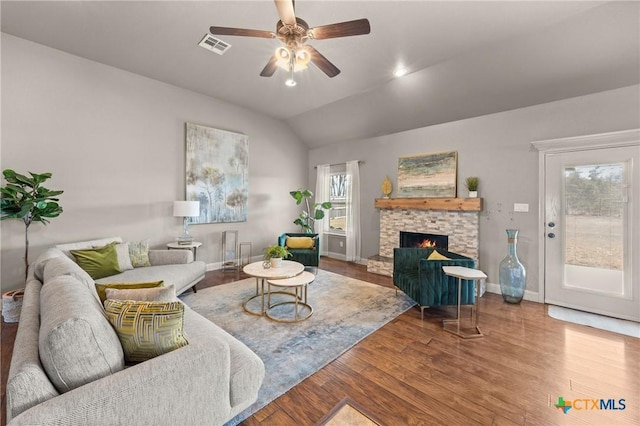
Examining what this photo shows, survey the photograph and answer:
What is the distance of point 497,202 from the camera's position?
4.09 metres

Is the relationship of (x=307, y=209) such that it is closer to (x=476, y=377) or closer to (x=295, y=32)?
(x=295, y=32)

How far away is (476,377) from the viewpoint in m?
2.09

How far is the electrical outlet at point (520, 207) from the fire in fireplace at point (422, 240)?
3.56ft

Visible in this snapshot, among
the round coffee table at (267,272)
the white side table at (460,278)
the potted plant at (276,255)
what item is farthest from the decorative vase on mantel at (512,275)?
the potted plant at (276,255)

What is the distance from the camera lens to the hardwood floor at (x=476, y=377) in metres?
1.74

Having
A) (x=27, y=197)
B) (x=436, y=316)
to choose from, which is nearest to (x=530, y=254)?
(x=436, y=316)

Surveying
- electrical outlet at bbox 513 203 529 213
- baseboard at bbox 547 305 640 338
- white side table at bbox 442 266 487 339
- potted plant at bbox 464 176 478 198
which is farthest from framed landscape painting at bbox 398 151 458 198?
baseboard at bbox 547 305 640 338

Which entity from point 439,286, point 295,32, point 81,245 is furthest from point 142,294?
point 439,286

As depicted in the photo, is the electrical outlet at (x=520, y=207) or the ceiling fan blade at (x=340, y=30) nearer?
the ceiling fan blade at (x=340, y=30)

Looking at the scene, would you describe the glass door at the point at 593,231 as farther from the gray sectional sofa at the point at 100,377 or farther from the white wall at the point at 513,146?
the gray sectional sofa at the point at 100,377

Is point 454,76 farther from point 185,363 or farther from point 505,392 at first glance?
point 185,363

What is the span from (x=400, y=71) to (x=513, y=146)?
6.71 ft

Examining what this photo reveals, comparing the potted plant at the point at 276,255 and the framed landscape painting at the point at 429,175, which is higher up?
the framed landscape painting at the point at 429,175

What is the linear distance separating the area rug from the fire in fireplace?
1.25m
